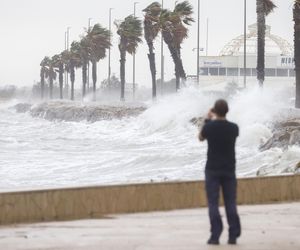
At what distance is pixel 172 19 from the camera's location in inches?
2773

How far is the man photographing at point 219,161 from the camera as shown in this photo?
923 centimetres

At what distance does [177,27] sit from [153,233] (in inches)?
2367

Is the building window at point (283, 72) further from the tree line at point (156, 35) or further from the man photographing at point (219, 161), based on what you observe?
the man photographing at point (219, 161)

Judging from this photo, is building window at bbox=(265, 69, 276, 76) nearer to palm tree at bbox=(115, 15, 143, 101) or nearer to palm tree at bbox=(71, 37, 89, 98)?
palm tree at bbox=(71, 37, 89, 98)

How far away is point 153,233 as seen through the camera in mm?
10852

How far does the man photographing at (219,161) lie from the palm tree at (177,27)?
6046 cm

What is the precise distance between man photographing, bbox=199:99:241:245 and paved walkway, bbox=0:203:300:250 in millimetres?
336

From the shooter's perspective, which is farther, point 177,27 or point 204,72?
point 204,72

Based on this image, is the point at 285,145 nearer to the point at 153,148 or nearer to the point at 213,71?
the point at 153,148

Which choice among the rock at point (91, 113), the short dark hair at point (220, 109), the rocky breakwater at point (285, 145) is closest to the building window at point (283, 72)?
the rock at point (91, 113)

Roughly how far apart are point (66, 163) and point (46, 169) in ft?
8.36

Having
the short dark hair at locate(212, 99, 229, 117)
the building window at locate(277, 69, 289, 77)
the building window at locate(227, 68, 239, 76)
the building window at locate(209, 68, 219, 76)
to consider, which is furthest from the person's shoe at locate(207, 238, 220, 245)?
the building window at locate(277, 69, 289, 77)

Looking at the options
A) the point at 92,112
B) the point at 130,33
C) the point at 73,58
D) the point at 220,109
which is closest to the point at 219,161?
the point at 220,109

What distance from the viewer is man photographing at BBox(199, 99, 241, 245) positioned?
9234mm
